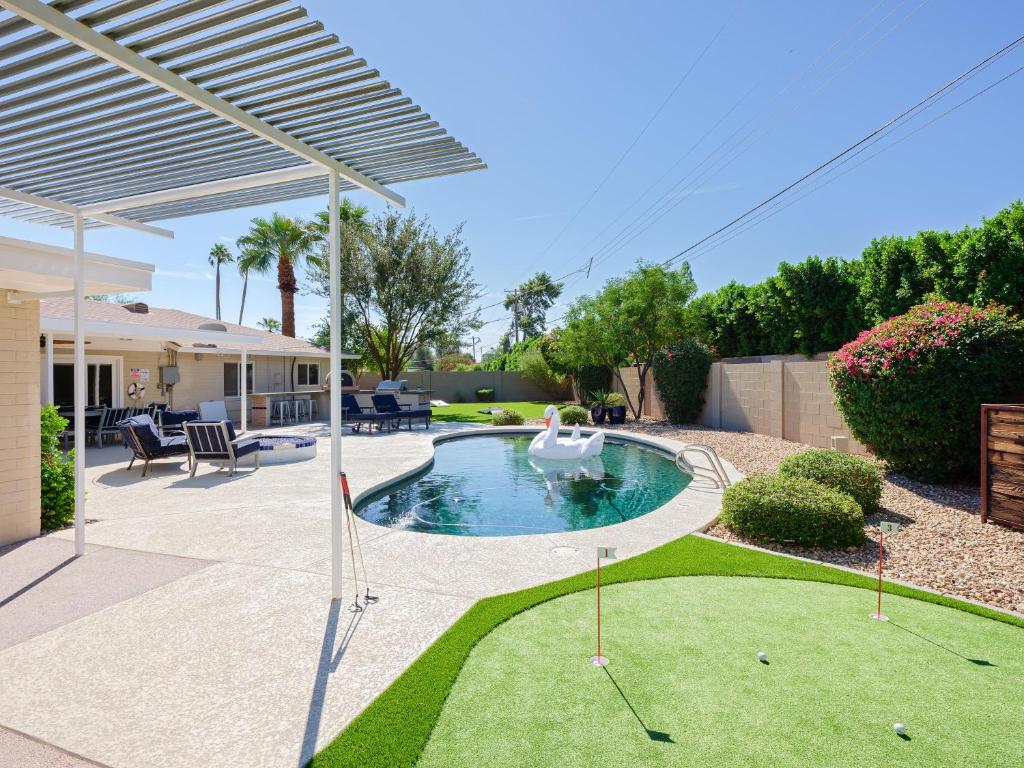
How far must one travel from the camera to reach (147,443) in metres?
10.2

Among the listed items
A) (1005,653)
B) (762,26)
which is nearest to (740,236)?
(762,26)

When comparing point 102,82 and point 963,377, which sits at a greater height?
point 102,82

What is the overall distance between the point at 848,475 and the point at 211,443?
1044 centimetres

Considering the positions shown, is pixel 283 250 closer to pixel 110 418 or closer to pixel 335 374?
pixel 110 418

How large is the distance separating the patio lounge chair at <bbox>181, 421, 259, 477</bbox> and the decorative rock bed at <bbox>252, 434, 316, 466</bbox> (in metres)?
1.31

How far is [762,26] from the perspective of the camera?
14797mm

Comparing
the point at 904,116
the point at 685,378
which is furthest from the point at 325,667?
the point at 685,378

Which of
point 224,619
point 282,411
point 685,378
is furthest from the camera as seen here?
point 282,411

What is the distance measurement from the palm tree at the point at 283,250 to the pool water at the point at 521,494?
16.8m

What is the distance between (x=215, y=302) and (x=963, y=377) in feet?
215

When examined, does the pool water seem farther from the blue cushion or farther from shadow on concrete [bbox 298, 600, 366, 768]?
shadow on concrete [bbox 298, 600, 366, 768]

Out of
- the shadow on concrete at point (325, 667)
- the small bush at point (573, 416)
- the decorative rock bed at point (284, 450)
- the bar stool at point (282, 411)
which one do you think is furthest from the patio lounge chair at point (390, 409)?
the shadow on concrete at point (325, 667)

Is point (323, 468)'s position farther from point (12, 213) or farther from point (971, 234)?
point (971, 234)

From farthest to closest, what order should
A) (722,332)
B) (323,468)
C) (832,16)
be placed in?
1. (722,332)
2. (832,16)
3. (323,468)
